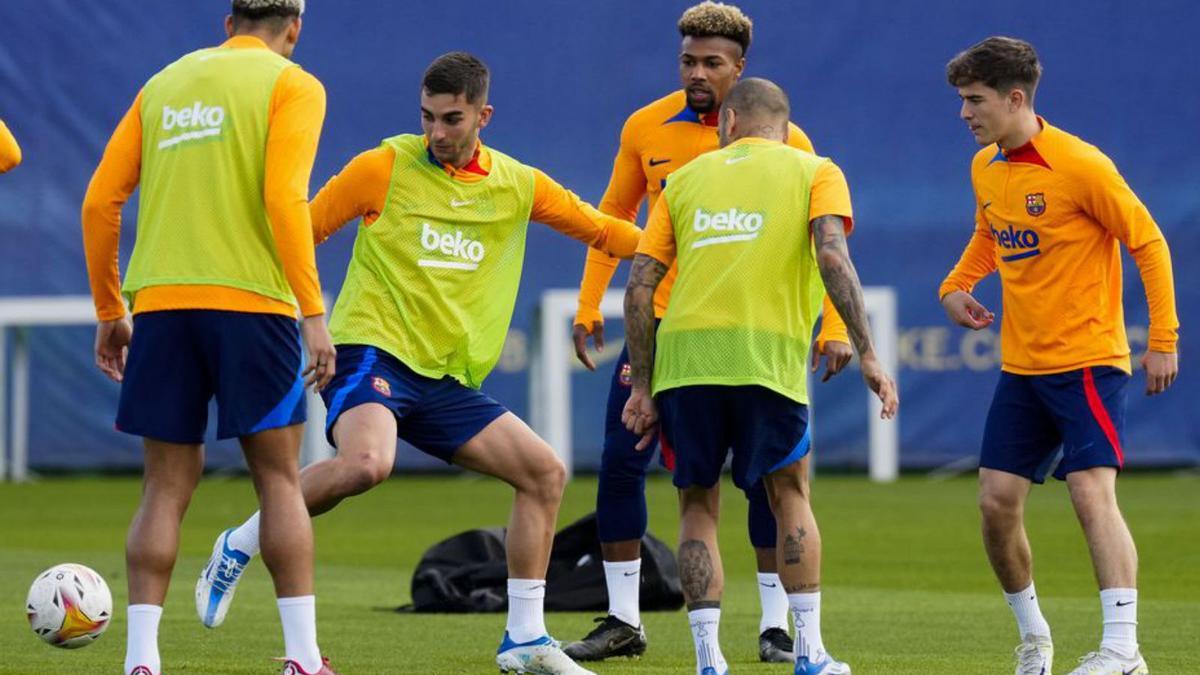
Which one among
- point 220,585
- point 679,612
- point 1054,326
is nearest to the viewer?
point 1054,326

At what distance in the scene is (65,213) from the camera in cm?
2067

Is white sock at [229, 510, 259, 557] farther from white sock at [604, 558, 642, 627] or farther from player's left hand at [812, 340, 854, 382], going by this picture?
player's left hand at [812, 340, 854, 382]

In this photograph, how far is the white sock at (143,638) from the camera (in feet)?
18.5

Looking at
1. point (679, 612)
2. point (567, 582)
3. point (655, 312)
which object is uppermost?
point (655, 312)

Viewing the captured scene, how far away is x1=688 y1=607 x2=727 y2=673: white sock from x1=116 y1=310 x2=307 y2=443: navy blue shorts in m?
1.41

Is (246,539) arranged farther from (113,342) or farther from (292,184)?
(292,184)

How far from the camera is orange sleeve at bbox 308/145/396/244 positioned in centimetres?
678

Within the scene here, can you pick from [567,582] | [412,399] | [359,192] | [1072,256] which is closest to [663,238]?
[412,399]

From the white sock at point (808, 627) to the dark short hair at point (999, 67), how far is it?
1807 mm

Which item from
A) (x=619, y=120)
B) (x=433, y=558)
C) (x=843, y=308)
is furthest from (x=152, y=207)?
(x=619, y=120)

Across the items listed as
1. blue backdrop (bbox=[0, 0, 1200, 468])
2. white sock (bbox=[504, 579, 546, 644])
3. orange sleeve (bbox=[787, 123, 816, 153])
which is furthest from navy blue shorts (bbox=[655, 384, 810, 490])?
blue backdrop (bbox=[0, 0, 1200, 468])

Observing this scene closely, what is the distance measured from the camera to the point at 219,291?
5.64m

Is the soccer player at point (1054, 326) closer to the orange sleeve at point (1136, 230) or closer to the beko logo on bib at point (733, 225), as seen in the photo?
the orange sleeve at point (1136, 230)

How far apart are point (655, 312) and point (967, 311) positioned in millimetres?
1166
